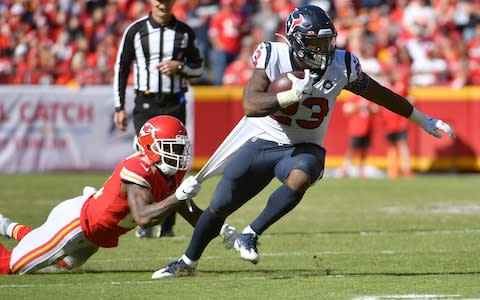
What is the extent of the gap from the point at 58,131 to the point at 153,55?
631 centimetres

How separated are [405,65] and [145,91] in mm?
6729

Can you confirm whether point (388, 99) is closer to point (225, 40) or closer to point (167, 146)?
point (167, 146)

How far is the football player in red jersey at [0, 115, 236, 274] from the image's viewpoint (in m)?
5.72

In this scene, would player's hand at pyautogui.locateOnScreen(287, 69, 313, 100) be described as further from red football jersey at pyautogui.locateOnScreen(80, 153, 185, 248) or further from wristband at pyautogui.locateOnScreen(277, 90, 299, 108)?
red football jersey at pyautogui.locateOnScreen(80, 153, 185, 248)

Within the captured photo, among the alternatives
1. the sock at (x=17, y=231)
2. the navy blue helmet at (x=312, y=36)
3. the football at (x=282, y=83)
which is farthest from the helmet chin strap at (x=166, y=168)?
the sock at (x=17, y=231)

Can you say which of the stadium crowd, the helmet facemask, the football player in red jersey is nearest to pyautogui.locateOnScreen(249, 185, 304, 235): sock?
the football player in red jersey

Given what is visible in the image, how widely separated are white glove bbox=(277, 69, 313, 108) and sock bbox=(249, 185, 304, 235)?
57 centimetres

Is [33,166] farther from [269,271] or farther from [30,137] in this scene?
[269,271]

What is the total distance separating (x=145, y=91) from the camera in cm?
817

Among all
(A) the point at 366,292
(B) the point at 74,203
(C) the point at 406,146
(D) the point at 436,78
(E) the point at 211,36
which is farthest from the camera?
(E) the point at 211,36

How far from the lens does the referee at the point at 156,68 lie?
8.15 m

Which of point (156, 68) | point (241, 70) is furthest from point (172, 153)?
point (241, 70)

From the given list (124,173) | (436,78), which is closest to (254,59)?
(124,173)

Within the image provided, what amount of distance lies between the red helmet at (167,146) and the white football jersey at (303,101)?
0.57 m
